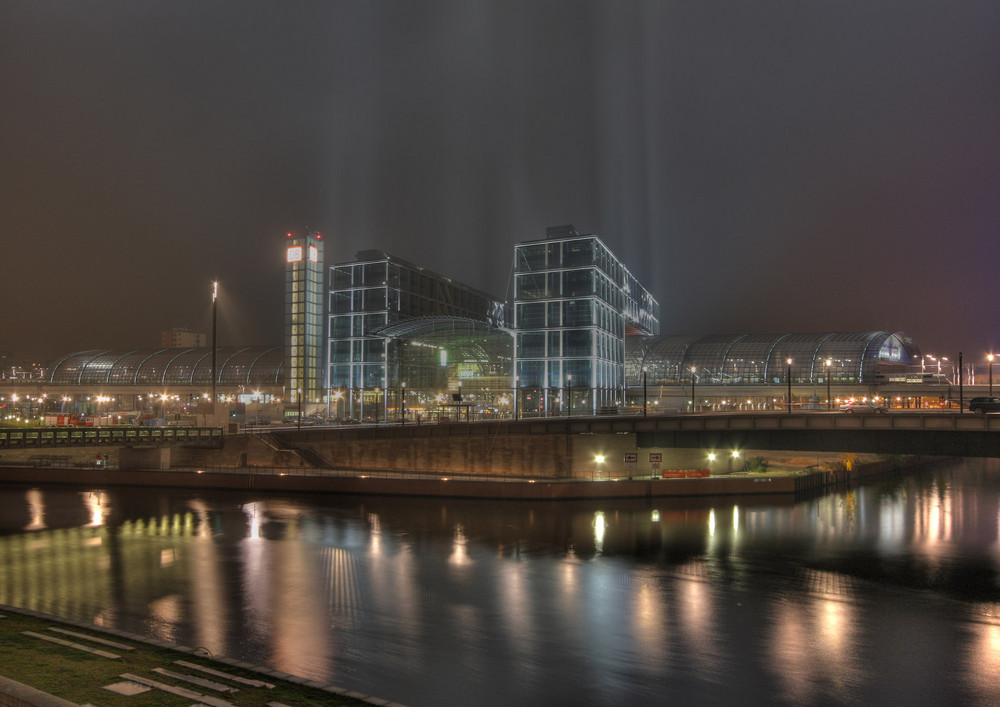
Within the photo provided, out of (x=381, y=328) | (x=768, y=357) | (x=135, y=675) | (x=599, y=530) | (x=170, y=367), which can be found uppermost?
(x=381, y=328)

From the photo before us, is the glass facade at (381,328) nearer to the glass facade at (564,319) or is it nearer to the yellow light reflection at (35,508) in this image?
the glass facade at (564,319)

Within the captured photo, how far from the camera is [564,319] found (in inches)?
4102

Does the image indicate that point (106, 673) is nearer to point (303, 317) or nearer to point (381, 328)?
point (381, 328)

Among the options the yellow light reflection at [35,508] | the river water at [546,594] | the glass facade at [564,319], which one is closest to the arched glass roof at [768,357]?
the glass facade at [564,319]

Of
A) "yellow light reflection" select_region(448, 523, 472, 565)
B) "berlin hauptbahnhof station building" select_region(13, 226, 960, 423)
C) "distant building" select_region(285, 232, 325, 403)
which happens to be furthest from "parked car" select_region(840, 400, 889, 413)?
"distant building" select_region(285, 232, 325, 403)

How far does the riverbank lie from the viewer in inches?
569

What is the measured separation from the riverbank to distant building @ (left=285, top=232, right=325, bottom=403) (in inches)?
4210

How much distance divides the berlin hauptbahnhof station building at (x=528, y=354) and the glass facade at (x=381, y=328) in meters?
0.23

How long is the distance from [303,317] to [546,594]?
104 metres

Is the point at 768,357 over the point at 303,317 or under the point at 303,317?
under

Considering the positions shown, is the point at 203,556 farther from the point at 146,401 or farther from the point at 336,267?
the point at 146,401

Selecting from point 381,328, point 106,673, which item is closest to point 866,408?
point 106,673

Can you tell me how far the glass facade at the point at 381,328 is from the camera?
362ft

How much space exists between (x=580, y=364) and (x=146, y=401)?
102 meters
